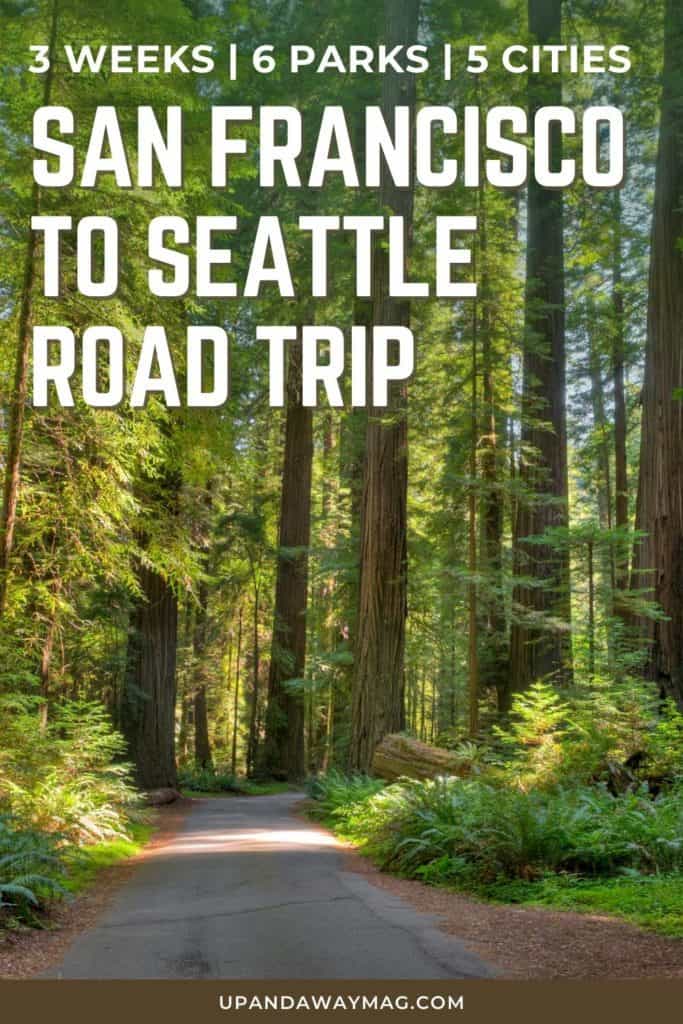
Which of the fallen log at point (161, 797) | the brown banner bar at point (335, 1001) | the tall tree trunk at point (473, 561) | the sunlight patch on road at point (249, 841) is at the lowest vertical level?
the fallen log at point (161, 797)

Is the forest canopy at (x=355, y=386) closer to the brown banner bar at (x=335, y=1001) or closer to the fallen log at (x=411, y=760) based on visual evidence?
the fallen log at (x=411, y=760)

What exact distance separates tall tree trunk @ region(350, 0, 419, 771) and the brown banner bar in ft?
33.7

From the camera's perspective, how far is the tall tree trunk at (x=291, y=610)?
24.0 meters

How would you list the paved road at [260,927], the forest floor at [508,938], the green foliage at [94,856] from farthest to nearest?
the green foliage at [94,856]
the forest floor at [508,938]
the paved road at [260,927]

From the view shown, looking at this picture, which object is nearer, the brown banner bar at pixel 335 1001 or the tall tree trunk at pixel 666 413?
the brown banner bar at pixel 335 1001

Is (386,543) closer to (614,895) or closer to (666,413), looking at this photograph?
(666,413)

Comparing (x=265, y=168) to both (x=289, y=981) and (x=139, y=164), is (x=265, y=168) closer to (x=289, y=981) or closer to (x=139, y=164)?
(x=139, y=164)

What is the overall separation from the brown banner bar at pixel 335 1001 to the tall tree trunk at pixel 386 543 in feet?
33.7

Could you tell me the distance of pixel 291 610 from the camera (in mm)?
24625

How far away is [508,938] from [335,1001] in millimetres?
2147

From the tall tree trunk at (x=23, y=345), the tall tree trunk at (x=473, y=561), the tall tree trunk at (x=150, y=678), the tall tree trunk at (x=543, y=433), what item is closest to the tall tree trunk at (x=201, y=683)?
the tall tree trunk at (x=150, y=678)

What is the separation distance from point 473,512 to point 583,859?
7395mm

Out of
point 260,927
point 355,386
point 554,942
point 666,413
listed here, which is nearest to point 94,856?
point 260,927

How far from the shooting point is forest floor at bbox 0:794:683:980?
17.3 ft
